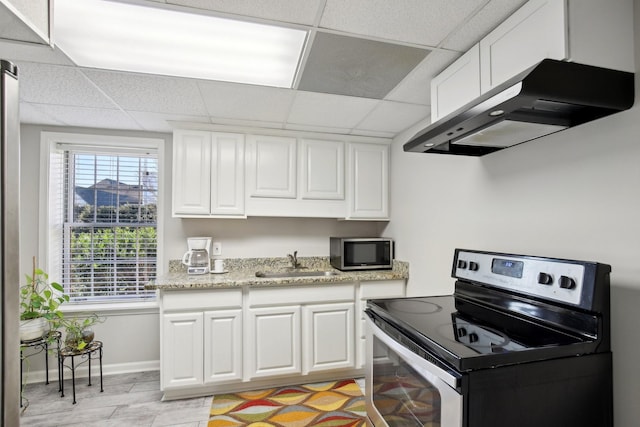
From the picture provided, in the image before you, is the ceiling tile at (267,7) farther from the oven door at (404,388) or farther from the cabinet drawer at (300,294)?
the cabinet drawer at (300,294)

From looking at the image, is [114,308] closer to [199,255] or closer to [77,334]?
[77,334]

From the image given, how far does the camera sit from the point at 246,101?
84.7 inches

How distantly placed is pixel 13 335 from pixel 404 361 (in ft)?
3.80

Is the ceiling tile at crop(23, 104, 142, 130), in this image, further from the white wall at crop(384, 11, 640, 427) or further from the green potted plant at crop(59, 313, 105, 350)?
the white wall at crop(384, 11, 640, 427)

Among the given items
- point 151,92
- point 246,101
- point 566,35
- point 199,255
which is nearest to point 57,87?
point 151,92

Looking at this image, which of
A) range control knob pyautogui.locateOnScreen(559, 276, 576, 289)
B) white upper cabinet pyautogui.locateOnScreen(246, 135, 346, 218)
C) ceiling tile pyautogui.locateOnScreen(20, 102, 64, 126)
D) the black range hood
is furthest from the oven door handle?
ceiling tile pyautogui.locateOnScreen(20, 102, 64, 126)

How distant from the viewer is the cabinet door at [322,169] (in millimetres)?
2850

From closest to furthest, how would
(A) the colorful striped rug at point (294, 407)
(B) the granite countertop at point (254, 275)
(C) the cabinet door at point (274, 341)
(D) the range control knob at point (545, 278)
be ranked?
(D) the range control knob at point (545, 278)
(A) the colorful striped rug at point (294, 407)
(B) the granite countertop at point (254, 275)
(C) the cabinet door at point (274, 341)

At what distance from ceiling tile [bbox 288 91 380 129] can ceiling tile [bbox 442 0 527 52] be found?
737mm

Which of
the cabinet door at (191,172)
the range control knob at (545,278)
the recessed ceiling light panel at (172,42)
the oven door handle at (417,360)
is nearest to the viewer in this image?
the oven door handle at (417,360)

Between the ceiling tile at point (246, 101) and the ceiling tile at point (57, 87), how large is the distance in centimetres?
67

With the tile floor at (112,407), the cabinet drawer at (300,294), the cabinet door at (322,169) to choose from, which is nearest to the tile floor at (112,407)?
the tile floor at (112,407)

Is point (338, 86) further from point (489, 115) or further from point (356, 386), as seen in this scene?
point (356, 386)

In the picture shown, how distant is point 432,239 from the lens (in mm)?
2359
